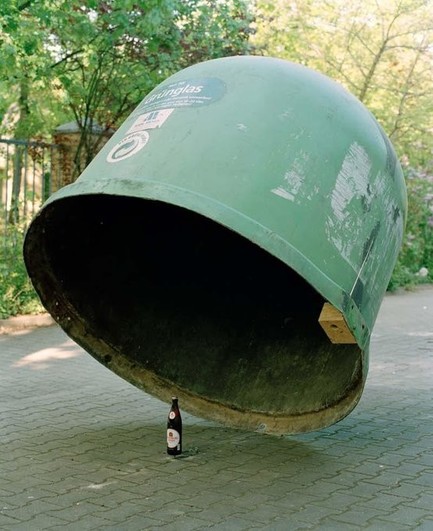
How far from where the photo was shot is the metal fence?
38.5 ft

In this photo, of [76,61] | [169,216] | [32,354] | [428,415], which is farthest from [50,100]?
[428,415]

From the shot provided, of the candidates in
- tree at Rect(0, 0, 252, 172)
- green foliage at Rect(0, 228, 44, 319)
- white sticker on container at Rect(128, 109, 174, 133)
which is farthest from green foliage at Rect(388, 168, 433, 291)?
white sticker on container at Rect(128, 109, 174, 133)

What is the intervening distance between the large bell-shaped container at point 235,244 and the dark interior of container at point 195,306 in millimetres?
10

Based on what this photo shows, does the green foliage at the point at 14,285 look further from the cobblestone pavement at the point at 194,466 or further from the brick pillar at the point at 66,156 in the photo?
the cobblestone pavement at the point at 194,466

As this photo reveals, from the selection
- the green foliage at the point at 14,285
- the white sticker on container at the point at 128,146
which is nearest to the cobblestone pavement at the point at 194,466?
the white sticker on container at the point at 128,146

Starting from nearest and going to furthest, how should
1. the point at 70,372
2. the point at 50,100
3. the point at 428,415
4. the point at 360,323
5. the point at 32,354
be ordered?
the point at 360,323 → the point at 428,415 → the point at 70,372 → the point at 32,354 → the point at 50,100

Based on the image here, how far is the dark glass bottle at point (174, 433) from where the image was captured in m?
5.23

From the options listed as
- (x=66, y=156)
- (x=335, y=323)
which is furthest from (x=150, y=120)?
(x=66, y=156)

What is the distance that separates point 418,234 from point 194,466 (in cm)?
1594

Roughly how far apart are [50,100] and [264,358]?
30.1 ft

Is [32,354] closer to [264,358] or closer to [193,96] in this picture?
[264,358]

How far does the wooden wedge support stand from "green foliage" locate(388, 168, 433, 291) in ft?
46.3

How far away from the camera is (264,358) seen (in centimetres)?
621

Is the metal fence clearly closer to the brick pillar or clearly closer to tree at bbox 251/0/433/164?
the brick pillar
